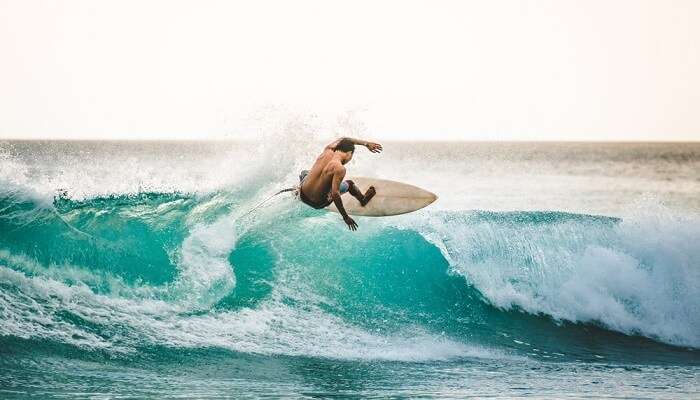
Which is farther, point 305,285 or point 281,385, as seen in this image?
point 305,285

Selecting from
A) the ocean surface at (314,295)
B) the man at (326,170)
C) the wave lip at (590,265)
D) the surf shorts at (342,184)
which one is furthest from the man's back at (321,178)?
the wave lip at (590,265)

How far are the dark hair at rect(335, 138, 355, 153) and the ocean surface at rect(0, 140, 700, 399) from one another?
228 centimetres

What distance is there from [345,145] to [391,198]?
2446mm

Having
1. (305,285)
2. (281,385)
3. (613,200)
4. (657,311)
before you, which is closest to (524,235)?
(657,311)

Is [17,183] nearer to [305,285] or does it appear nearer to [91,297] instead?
[91,297]

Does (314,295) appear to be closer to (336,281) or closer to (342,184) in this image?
(336,281)

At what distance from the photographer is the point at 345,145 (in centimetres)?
688

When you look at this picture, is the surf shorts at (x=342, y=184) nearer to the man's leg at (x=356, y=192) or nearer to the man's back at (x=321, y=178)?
the man's leg at (x=356, y=192)

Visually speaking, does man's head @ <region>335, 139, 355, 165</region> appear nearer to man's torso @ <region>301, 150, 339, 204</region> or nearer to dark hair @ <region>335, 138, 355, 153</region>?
dark hair @ <region>335, 138, 355, 153</region>

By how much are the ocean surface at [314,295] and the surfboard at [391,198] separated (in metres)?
1.14

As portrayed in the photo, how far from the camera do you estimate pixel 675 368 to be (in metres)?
7.76

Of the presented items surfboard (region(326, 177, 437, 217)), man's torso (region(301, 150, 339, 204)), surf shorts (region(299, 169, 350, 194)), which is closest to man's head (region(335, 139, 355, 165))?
man's torso (region(301, 150, 339, 204))

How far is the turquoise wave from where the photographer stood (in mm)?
7797

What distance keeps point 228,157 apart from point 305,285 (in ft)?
10.5
